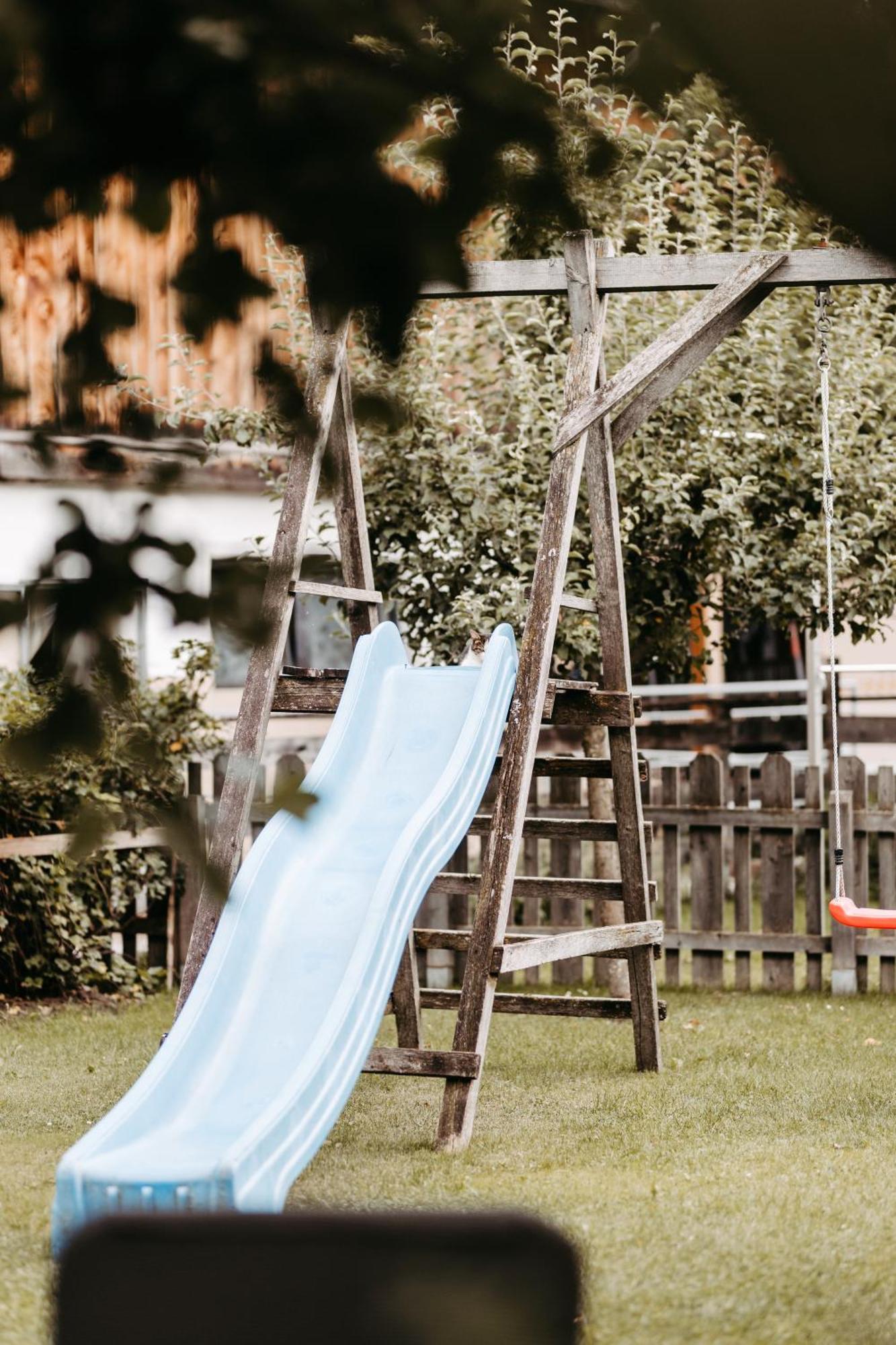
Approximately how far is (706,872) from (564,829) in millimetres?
2646

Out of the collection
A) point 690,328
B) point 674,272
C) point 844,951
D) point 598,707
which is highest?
point 674,272

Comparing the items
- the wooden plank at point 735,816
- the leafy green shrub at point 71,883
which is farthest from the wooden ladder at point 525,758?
the wooden plank at point 735,816

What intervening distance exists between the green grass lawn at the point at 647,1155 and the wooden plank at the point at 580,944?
1.83 feet

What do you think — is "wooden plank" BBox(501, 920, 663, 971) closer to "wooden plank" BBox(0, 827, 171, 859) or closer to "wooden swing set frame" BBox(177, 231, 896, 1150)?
"wooden swing set frame" BBox(177, 231, 896, 1150)

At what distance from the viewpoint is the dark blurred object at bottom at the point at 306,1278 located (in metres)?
1.85

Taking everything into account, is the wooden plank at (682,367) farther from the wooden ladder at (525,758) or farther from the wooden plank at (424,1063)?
the wooden plank at (424,1063)

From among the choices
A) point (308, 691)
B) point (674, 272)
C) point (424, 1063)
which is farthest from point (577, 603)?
point (424, 1063)

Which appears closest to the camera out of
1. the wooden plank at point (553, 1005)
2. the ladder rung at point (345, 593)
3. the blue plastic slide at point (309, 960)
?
the blue plastic slide at point (309, 960)

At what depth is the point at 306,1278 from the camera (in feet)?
6.26

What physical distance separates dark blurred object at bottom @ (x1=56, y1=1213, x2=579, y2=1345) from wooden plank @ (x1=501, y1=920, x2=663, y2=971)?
391cm

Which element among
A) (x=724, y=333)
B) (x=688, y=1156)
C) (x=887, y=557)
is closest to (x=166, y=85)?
(x=688, y=1156)

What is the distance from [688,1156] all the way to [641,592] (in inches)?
164

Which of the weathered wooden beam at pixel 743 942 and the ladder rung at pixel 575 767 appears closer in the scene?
the ladder rung at pixel 575 767

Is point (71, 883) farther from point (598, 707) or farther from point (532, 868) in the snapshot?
point (598, 707)
